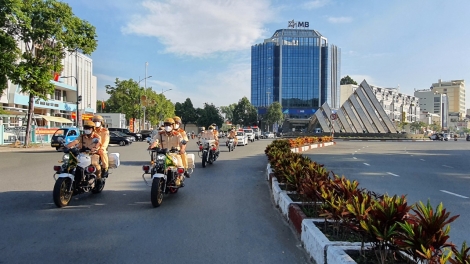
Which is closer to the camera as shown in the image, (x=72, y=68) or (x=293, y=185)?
(x=293, y=185)

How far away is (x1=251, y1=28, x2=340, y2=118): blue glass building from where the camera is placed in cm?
10950

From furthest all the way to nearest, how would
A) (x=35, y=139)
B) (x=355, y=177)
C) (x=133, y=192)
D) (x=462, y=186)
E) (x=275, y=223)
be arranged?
1. (x=35, y=139)
2. (x=355, y=177)
3. (x=462, y=186)
4. (x=133, y=192)
5. (x=275, y=223)

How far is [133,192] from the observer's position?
28.7 feet

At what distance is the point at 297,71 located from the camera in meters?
110

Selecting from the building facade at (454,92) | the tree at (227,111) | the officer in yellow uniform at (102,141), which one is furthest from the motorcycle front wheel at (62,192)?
the building facade at (454,92)

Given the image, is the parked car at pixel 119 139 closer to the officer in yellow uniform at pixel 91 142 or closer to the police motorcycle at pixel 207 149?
the police motorcycle at pixel 207 149

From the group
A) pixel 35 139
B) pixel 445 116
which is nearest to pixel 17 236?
pixel 35 139

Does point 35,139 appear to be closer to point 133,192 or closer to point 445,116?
point 133,192

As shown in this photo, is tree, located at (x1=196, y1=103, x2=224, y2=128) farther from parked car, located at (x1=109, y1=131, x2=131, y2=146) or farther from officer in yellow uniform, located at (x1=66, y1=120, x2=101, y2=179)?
officer in yellow uniform, located at (x1=66, y1=120, x2=101, y2=179)

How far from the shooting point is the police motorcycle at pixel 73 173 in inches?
271

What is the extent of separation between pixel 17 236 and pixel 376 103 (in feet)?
164

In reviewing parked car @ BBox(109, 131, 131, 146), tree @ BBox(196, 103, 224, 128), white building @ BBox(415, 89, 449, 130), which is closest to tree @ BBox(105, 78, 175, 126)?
parked car @ BBox(109, 131, 131, 146)

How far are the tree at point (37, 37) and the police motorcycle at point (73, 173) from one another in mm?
22291

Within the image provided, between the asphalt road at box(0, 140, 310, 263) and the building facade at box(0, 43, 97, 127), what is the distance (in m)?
27.1
